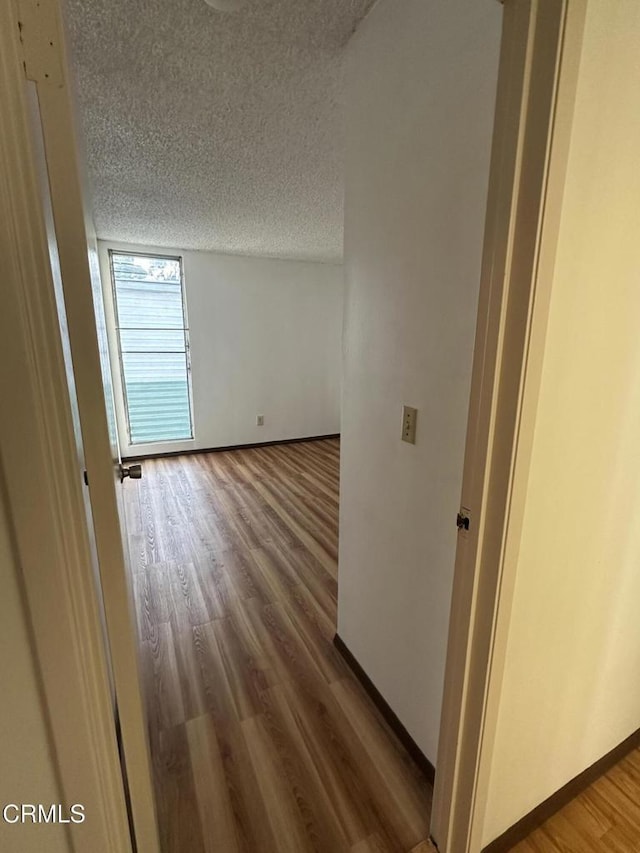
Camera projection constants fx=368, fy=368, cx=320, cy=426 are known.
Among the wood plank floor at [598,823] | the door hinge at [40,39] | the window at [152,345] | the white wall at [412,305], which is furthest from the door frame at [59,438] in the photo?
the window at [152,345]

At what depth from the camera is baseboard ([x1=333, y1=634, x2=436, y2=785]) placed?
1.25m

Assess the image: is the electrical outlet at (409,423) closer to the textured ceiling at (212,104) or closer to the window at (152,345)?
the textured ceiling at (212,104)

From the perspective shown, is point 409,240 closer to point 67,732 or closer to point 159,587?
point 67,732

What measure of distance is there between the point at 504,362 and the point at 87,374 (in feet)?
2.56

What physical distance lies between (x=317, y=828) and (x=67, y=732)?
993 mm

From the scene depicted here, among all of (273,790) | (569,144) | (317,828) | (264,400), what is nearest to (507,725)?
(317,828)

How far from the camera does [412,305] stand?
44.0 inches

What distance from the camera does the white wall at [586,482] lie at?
2.34 ft

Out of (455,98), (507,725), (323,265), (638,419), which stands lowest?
(507,725)

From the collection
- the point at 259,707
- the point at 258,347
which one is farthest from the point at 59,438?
the point at 258,347

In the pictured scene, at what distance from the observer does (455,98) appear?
92cm

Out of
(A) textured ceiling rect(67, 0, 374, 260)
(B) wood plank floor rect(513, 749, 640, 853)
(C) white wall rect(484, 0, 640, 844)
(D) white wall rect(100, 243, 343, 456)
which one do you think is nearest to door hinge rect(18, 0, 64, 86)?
(C) white wall rect(484, 0, 640, 844)

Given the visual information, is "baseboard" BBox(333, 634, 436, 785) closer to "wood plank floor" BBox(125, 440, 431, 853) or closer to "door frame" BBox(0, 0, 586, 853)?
"wood plank floor" BBox(125, 440, 431, 853)

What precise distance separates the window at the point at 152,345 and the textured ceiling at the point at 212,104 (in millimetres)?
1256
